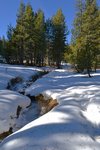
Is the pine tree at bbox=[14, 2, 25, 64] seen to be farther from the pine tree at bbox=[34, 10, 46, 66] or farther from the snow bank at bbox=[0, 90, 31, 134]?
the snow bank at bbox=[0, 90, 31, 134]

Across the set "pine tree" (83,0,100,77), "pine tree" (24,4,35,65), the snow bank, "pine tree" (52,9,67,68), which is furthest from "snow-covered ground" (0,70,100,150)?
"pine tree" (52,9,67,68)

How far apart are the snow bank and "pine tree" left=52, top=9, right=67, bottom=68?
133 feet

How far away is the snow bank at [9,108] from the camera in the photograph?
13.6 metres

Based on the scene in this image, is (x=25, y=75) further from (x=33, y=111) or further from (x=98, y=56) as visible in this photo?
(x=33, y=111)

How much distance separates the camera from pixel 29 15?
54.1 m

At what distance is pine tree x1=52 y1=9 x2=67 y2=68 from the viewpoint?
5809 cm

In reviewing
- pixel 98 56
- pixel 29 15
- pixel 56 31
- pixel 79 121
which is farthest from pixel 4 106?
pixel 56 31

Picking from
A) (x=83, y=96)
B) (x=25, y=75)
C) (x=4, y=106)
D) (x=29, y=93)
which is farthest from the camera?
(x=25, y=75)

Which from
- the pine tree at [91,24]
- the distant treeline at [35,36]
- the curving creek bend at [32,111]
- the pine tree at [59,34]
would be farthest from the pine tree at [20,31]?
the curving creek bend at [32,111]

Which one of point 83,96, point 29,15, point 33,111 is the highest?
point 29,15

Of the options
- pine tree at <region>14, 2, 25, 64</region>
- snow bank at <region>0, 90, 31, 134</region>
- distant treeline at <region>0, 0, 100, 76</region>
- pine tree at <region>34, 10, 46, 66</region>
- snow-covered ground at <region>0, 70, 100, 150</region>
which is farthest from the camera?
pine tree at <region>34, 10, 46, 66</region>

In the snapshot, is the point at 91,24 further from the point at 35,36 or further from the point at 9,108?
the point at 9,108

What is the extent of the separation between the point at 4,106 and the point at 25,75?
17729 mm

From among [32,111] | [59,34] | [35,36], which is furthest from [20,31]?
[32,111]
